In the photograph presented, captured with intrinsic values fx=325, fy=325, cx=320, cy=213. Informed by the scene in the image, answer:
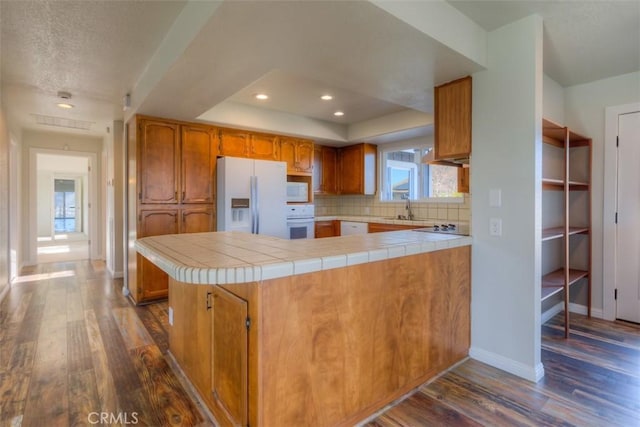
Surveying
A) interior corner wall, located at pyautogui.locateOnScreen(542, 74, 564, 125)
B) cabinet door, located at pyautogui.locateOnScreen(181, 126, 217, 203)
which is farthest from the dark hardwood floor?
interior corner wall, located at pyautogui.locateOnScreen(542, 74, 564, 125)

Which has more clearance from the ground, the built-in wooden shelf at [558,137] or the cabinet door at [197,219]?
the built-in wooden shelf at [558,137]

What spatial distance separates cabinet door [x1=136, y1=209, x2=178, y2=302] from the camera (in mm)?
3646

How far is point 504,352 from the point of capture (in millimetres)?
2254

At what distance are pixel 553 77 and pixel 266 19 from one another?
2.91 meters

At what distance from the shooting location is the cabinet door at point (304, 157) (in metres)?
4.91

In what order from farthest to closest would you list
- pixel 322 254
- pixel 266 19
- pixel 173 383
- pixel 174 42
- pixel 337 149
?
pixel 337 149, pixel 174 42, pixel 173 383, pixel 266 19, pixel 322 254

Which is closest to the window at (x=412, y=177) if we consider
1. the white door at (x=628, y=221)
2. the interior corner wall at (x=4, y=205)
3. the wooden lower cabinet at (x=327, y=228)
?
the wooden lower cabinet at (x=327, y=228)

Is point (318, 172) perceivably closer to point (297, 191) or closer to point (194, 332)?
point (297, 191)

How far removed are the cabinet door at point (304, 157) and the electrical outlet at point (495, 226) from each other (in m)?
3.12

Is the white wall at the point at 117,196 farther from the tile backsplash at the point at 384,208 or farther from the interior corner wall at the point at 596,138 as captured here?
the interior corner wall at the point at 596,138

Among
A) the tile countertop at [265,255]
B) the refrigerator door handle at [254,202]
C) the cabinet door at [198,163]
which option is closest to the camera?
the tile countertop at [265,255]

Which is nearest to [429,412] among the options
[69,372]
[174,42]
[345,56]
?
[345,56]

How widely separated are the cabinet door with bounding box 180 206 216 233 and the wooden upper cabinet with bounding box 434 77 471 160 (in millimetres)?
2796

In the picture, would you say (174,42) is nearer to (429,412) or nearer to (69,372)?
(69,372)
